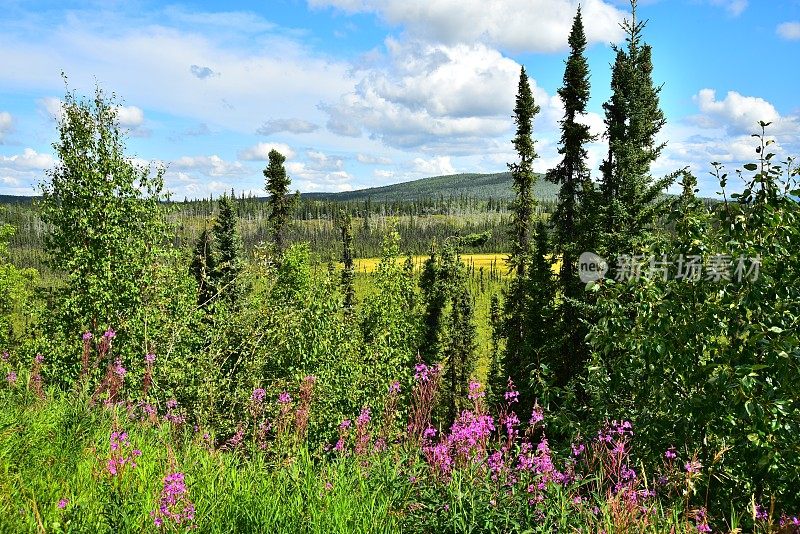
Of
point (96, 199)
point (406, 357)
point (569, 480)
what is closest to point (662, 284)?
point (569, 480)

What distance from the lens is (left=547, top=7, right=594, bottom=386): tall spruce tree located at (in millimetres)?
19875

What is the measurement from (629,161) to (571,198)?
609 centimetres

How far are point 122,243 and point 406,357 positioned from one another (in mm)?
10704

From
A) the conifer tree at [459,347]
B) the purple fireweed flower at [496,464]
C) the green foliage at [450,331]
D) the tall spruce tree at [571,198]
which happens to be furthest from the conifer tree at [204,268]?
the conifer tree at [459,347]

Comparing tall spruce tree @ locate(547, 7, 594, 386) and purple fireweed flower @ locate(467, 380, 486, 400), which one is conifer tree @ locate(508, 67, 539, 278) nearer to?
tall spruce tree @ locate(547, 7, 594, 386)

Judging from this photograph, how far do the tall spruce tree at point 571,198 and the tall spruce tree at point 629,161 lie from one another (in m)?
2.06

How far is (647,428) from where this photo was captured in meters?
5.14

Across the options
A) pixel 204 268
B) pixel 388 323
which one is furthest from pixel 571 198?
pixel 204 268

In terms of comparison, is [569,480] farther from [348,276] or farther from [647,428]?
[348,276]

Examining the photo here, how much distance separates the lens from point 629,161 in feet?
56.1

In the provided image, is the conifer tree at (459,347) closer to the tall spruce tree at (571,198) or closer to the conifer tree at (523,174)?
the conifer tree at (523,174)

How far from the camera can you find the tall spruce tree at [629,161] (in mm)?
16703

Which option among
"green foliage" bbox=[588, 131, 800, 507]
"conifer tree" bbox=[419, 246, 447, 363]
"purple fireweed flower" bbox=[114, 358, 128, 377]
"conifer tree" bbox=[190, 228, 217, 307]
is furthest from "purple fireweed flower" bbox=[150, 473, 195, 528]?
"conifer tree" bbox=[419, 246, 447, 363]

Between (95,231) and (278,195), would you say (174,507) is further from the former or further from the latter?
(278,195)
